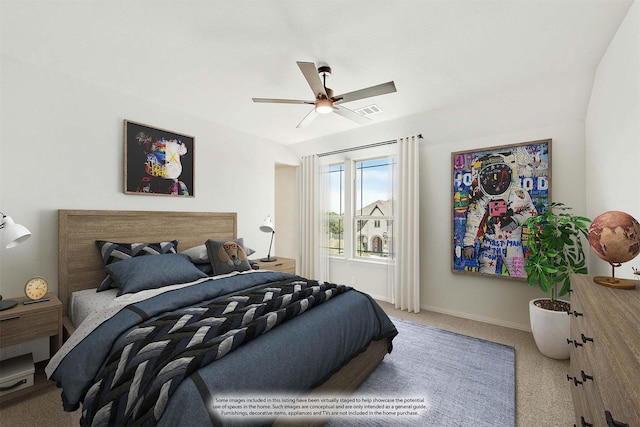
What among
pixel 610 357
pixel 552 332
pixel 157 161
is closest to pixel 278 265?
pixel 157 161

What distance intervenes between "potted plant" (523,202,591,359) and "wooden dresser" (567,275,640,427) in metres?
1.42

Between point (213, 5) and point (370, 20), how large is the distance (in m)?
1.02

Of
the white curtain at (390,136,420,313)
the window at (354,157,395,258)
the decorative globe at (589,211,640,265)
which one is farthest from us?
the window at (354,157,395,258)

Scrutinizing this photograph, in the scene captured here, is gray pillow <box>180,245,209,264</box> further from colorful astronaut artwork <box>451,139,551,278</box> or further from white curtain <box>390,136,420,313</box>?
colorful astronaut artwork <box>451,139,551,278</box>

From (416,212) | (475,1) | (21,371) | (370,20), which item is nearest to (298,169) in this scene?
(416,212)

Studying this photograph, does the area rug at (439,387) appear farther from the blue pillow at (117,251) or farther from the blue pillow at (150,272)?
the blue pillow at (117,251)

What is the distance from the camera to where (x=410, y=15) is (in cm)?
183

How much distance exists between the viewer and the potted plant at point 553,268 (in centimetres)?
249

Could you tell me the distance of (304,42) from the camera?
2104mm

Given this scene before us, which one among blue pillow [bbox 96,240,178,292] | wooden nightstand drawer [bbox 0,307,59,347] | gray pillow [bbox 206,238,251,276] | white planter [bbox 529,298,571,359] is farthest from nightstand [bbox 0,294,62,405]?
white planter [bbox 529,298,571,359]

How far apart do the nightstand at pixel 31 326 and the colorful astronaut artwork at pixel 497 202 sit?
404cm

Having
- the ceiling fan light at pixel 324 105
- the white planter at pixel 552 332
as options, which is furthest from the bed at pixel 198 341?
the ceiling fan light at pixel 324 105

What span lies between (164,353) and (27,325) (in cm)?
148

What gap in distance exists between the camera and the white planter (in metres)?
2.46
